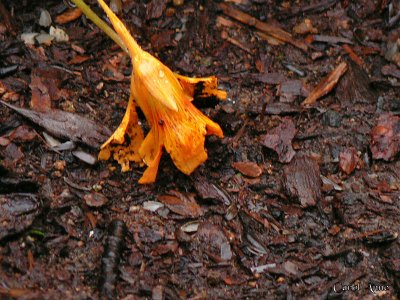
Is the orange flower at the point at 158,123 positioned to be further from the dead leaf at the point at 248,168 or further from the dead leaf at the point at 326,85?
the dead leaf at the point at 326,85

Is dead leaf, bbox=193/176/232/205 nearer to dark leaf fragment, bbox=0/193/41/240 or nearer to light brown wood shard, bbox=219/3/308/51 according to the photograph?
dark leaf fragment, bbox=0/193/41/240

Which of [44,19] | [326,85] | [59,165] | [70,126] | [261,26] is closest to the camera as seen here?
[59,165]

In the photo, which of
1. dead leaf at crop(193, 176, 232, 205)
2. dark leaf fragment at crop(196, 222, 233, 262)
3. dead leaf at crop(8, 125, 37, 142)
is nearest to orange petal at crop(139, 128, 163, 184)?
dead leaf at crop(193, 176, 232, 205)

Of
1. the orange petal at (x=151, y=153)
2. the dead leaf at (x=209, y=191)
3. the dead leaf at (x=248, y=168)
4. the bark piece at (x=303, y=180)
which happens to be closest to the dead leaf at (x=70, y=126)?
the orange petal at (x=151, y=153)

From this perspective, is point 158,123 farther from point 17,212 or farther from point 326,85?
point 326,85

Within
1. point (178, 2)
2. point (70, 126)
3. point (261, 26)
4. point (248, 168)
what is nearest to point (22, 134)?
point (70, 126)

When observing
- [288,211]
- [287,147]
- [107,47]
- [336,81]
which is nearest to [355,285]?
[288,211]

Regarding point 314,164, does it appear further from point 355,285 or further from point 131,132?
point 131,132
